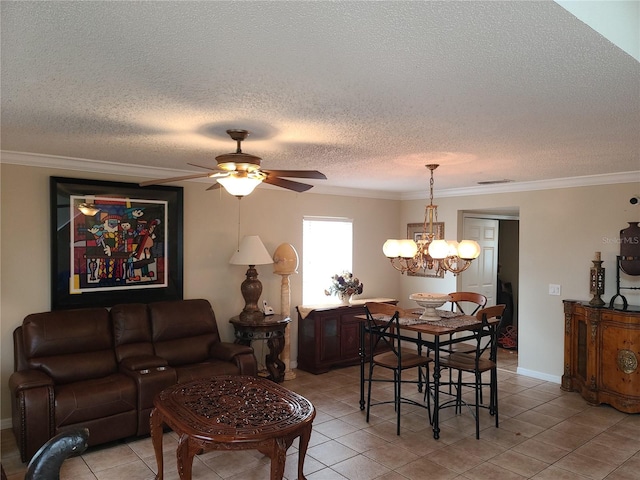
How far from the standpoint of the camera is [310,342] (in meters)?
5.65

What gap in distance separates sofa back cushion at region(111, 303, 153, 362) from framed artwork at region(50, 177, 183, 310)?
22 cm

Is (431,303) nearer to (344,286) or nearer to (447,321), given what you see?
(447,321)

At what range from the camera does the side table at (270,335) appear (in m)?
4.87

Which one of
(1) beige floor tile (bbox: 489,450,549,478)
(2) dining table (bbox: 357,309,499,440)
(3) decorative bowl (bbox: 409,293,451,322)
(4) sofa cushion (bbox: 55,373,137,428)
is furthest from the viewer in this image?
(3) decorative bowl (bbox: 409,293,451,322)

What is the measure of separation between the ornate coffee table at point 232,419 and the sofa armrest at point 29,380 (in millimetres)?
949

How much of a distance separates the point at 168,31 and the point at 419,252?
3056mm

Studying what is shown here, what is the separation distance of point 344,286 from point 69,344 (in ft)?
10.5

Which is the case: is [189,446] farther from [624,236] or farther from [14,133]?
[624,236]

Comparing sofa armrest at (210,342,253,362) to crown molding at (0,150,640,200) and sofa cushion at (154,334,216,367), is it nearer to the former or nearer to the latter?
sofa cushion at (154,334,216,367)

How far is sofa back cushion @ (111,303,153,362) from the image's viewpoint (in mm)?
4133

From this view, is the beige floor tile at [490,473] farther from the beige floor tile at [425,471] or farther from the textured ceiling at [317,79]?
the textured ceiling at [317,79]

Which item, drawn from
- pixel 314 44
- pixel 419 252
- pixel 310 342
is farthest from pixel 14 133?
pixel 310 342

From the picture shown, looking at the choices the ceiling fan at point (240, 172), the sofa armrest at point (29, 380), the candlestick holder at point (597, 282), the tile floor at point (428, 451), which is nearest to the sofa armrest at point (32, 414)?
the sofa armrest at point (29, 380)

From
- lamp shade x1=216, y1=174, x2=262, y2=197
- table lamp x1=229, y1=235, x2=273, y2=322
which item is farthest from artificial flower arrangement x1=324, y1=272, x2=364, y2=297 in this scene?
lamp shade x1=216, y1=174, x2=262, y2=197
